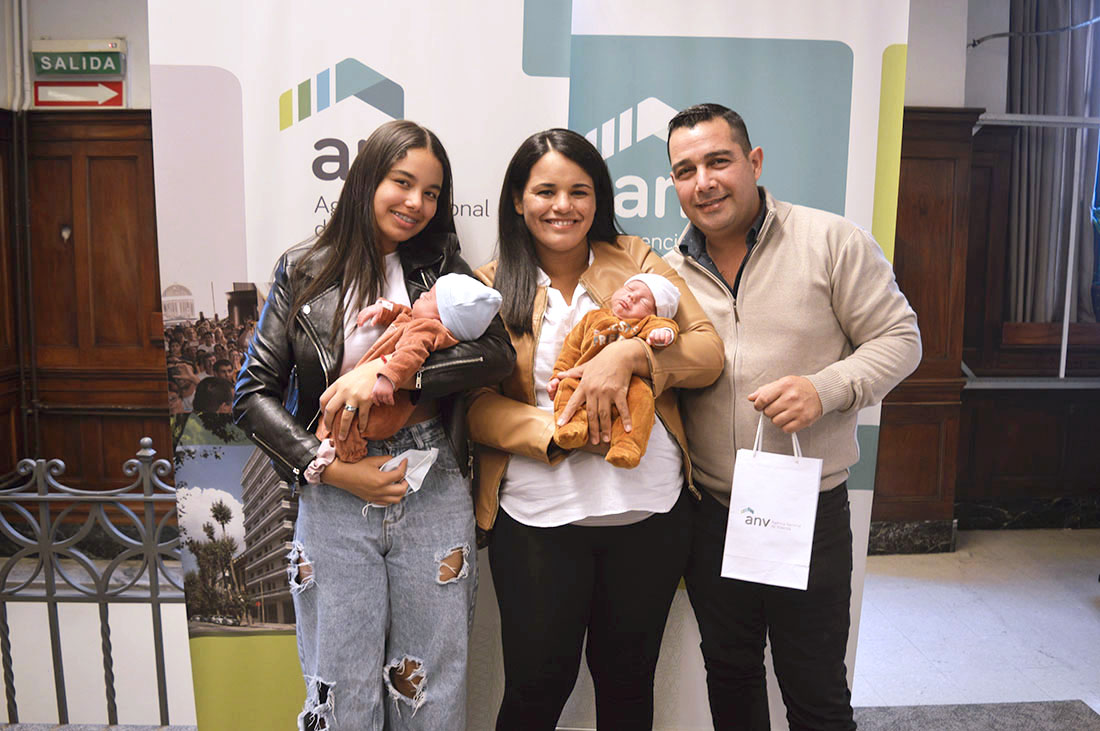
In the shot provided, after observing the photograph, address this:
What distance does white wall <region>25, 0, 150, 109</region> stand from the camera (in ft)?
13.6

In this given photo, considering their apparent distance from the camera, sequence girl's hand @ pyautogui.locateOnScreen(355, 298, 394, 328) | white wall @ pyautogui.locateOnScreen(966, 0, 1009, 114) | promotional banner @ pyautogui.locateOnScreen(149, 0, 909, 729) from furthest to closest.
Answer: white wall @ pyautogui.locateOnScreen(966, 0, 1009, 114) < promotional banner @ pyautogui.locateOnScreen(149, 0, 909, 729) < girl's hand @ pyautogui.locateOnScreen(355, 298, 394, 328)

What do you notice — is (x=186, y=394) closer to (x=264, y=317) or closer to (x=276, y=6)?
(x=264, y=317)

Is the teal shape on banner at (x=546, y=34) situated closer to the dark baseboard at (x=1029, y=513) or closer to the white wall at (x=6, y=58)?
the white wall at (x=6, y=58)

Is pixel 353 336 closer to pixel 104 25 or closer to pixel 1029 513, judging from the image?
pixel 104 25

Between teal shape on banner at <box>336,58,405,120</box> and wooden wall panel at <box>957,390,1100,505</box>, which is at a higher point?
teal shape on banner at <box>336,58,405,120</box>

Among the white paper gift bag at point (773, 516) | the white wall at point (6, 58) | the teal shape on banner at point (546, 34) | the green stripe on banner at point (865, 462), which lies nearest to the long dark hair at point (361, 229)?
the teal shape on banner at point (546, 34)

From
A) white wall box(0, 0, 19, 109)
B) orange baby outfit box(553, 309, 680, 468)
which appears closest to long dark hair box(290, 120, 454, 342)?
orange baby outfit box(553, 309, 680, 468)

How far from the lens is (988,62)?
171 inches

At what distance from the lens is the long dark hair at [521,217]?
1685mm

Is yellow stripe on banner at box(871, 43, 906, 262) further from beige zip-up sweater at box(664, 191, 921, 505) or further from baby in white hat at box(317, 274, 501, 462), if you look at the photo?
baby in white hat at box(317, 274, 501, 462)

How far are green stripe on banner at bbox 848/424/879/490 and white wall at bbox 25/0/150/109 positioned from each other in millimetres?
4155

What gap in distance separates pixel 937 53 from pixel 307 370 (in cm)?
413

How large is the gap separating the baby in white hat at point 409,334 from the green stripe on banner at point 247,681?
3.40 ft

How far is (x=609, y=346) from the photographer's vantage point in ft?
5.15
